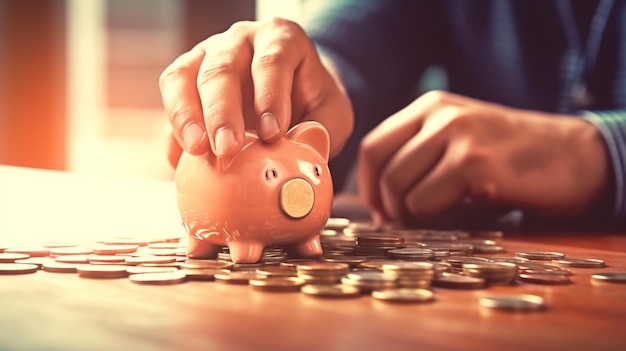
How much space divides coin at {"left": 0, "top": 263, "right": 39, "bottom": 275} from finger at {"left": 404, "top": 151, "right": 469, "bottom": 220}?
A: 0.75 m

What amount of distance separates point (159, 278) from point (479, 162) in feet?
2.54

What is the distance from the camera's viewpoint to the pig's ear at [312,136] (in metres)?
0.79

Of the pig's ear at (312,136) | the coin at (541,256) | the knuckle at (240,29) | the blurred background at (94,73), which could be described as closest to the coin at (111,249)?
the pig's ear at (312,136)

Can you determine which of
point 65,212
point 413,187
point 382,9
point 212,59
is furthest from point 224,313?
point 382,9

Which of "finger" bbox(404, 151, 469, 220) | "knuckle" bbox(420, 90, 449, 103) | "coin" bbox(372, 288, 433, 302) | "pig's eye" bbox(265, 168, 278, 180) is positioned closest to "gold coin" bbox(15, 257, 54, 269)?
"pig's eye" bbox(265, 168, 278, 180)

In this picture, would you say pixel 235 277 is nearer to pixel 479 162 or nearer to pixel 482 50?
pixel 479 162

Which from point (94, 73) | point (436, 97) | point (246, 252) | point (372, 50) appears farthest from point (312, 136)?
point (94, 73)

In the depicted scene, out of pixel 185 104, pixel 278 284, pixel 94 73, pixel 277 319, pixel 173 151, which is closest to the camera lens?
pixel 277 319

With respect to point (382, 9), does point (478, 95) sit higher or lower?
lower

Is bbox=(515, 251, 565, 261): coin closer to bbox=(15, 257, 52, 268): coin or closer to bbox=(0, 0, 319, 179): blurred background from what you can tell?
bbox=(15, 257, 52, 268): coin

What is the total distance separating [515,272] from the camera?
0.65m

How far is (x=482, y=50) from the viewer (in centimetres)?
198

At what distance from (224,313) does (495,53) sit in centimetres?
164

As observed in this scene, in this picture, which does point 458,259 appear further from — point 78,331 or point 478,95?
point 478,95
